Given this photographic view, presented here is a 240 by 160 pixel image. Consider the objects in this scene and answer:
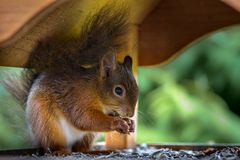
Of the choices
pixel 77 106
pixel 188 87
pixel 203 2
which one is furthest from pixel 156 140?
pixel 77 106

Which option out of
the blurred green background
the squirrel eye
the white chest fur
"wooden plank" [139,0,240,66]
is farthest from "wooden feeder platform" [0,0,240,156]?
the blurred green background

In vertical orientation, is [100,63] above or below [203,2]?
below

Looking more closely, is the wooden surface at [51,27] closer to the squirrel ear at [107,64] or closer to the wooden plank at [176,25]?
the squirrel ear at [107,64]

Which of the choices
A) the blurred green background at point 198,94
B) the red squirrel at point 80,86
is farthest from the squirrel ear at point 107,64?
the blurred green background at point 198,94

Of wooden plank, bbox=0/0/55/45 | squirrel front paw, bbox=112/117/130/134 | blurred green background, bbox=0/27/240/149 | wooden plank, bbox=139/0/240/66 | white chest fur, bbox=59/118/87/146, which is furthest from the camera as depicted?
blurred green background, bbox=0/27/240/149

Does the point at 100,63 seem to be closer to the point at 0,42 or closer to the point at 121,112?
the point at 121,112

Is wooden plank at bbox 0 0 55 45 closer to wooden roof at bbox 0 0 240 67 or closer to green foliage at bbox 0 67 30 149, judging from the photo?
wooden roof at bbox 0 0 240 67
